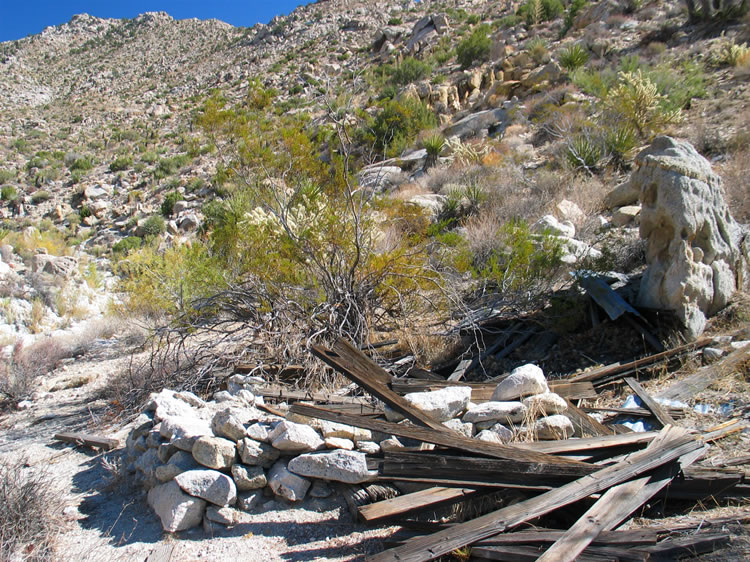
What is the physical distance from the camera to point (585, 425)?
3562 millimetres

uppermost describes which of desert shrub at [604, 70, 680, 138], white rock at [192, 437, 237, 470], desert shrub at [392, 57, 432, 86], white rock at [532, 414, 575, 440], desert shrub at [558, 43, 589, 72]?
desert shrub at [392, 57, 432, 86]

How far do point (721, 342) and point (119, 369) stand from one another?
7.20 meters

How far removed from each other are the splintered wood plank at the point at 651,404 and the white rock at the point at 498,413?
0.97 metres

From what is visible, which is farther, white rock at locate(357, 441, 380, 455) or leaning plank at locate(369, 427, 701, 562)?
white rock at locate(357, 441, 380, 455)

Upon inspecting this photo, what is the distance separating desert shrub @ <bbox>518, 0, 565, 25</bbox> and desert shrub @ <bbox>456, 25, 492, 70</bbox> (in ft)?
8.75

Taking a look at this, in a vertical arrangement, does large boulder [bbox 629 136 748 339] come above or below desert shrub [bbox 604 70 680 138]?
below

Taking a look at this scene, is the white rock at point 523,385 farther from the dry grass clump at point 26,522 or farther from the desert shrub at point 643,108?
the desert shrub at point 643,108

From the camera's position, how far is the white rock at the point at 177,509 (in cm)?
311

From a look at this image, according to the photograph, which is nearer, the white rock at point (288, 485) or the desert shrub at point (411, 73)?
the white rock at point (288, 485)

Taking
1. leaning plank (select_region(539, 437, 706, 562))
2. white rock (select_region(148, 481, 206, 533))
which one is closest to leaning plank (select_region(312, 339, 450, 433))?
leaning plank (select_region(539, 437, 706, 562))

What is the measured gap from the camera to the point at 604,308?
5.37 metres

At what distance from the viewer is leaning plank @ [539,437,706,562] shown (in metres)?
2.30

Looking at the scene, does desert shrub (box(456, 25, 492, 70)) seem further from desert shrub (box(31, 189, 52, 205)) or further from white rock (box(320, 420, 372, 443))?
white rock (box(320, 420, 372, 443))

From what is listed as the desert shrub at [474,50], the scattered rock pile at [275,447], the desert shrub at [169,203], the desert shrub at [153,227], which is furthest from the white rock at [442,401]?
the desert shrub at [474,50]
